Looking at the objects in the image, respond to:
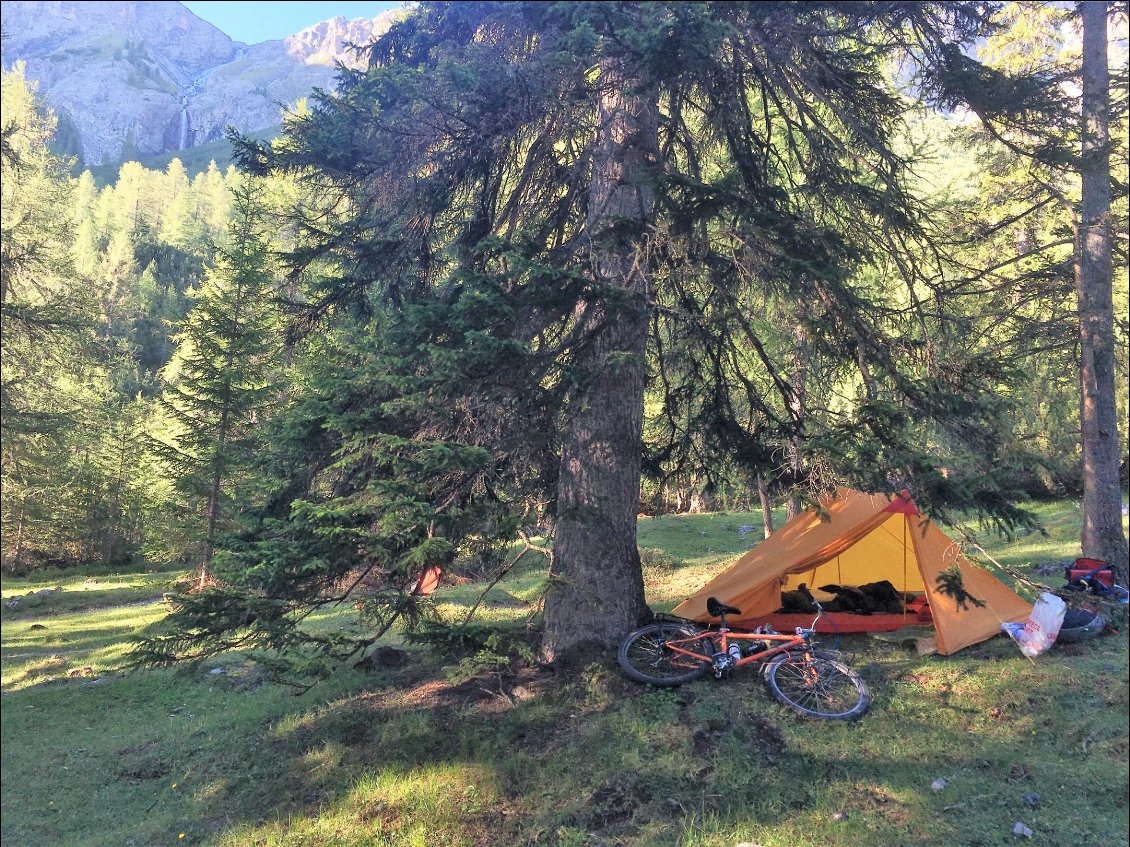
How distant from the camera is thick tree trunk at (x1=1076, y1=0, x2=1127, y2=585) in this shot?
9297mm

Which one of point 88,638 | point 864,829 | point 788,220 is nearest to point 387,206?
point 788,220

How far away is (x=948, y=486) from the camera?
5051 mm

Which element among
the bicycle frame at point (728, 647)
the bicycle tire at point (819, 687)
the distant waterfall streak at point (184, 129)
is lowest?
the bicycle tire at point (819, 687)

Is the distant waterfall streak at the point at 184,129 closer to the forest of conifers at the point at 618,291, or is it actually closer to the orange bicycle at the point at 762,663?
the forest of conifers at the point at 618,291

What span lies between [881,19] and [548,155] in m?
3.80

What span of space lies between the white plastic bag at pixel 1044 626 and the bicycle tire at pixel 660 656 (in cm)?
325

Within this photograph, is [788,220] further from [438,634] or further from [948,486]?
[438,634]

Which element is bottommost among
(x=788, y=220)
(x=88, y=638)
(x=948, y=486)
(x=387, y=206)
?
(x=88, y=638)

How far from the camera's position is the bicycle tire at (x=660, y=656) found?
634 cm

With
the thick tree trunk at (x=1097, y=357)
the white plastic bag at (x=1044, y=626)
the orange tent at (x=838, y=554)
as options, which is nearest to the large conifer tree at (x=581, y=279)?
the orange tent at (x=838, y=554)

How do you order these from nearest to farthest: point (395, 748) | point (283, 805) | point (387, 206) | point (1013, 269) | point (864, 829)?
point (864, 829) < point (283, 805) < point (395, 748) < point (387, 206) < point (1013, 269)

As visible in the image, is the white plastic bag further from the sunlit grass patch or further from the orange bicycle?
the sunlit grass patch

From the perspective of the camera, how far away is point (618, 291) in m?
5.66

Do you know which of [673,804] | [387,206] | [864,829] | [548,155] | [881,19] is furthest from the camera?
[548,155]
